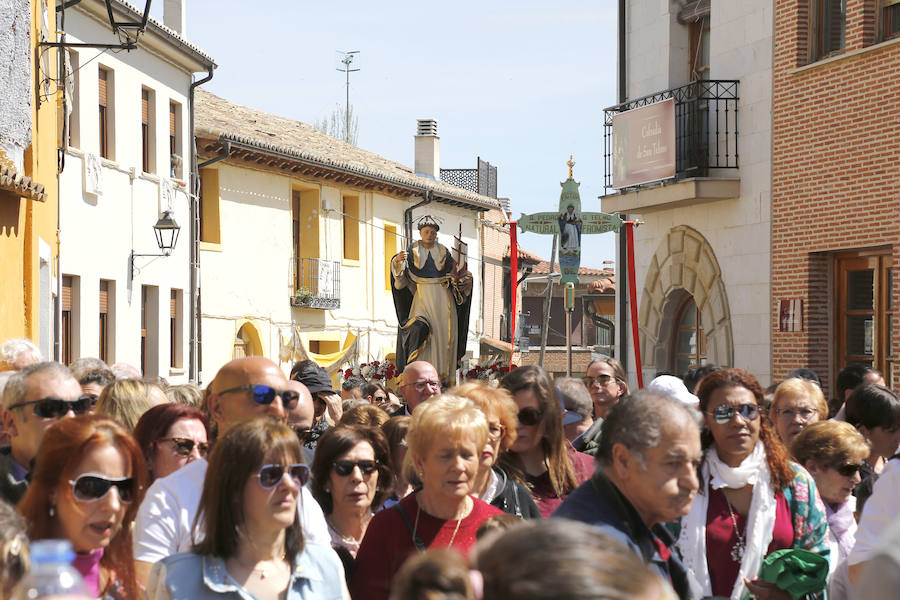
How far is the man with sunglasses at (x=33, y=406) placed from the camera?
210 inches

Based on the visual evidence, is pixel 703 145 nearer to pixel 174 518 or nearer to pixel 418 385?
pixel 418 385

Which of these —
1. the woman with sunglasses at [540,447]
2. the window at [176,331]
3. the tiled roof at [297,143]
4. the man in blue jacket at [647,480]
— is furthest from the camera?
the tiled roof at [297,143]

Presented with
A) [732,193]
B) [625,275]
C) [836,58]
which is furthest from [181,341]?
[836,58]

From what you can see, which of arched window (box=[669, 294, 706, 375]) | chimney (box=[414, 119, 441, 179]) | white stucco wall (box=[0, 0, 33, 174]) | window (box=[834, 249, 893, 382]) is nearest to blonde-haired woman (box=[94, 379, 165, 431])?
white stucco wall (box=[0, 0, 33, 174])

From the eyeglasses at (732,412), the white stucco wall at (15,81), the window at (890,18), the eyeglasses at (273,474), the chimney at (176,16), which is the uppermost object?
the chimney at (176,16)

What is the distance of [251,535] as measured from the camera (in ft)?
13.3

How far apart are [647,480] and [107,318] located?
18.7 m

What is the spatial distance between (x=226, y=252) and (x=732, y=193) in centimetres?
1291

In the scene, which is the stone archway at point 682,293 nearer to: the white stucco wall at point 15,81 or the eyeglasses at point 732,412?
the white stucco wall at point 15,81

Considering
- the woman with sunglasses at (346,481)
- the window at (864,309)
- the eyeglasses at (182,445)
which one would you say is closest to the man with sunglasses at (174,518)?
the eyeglasses at (182,445)

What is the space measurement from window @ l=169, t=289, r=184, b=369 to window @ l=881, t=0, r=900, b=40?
1401 cm

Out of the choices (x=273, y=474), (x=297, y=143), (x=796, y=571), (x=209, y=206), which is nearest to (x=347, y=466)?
(x=273, y=474)

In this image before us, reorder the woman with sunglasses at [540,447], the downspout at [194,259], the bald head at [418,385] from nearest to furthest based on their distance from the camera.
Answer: the woman with sunglasses at [540,447] → the bald head at [418,385] → the downspout at [194,259]

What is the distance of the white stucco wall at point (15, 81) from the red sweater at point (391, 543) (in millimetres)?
7984
